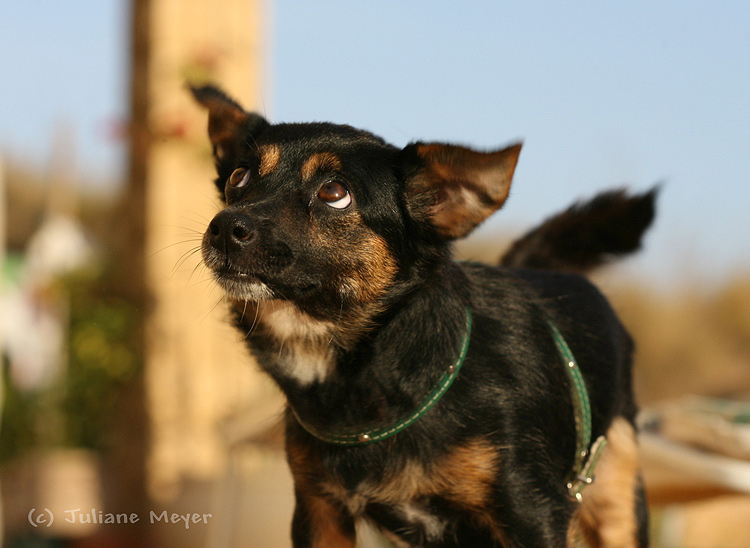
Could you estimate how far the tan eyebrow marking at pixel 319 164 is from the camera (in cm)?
204

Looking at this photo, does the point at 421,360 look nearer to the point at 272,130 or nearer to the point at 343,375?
the point at 343,375

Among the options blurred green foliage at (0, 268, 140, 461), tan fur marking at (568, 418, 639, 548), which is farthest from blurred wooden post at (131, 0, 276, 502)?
tan fur marking at (568, 418, 639, 548)

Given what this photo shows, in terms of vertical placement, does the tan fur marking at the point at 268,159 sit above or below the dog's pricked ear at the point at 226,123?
below

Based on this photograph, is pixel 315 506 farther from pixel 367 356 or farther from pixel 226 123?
pixel 226 123

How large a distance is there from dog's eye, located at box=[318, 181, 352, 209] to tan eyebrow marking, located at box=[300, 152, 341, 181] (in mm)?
45

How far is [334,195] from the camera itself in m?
2.06

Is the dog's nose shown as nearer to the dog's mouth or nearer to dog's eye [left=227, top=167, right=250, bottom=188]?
the dog's mouth

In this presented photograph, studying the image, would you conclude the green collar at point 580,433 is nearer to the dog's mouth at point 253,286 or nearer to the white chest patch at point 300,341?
the white chest patch at point 300,341

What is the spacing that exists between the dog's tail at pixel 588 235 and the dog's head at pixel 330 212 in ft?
3.39

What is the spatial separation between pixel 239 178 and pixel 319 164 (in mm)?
272

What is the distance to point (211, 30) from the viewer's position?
6.41m

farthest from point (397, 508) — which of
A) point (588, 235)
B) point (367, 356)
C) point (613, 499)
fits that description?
point (588, 235)

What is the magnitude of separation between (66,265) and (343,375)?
6.54 m

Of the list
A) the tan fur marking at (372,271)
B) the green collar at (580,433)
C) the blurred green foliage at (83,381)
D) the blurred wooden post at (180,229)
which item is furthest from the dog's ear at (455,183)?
the blurred green foliage at (83,381)
